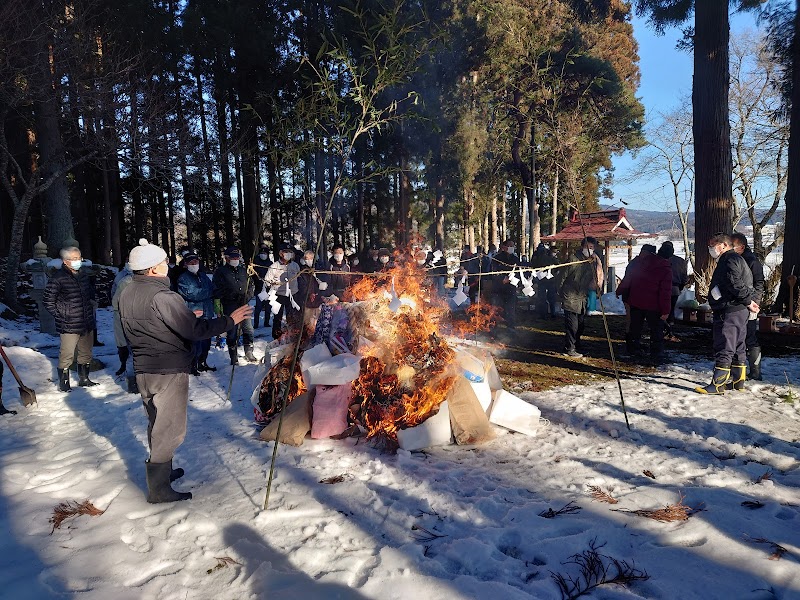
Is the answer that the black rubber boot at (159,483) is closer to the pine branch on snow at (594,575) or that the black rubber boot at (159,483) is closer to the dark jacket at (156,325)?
the dark jacket at (156,325)

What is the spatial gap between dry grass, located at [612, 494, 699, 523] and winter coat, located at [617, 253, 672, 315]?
4.71 meters

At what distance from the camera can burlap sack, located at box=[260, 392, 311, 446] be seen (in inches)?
185

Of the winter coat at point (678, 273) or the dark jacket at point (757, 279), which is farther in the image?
the winter coat at point (678, 273)

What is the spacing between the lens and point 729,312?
5.96 metres

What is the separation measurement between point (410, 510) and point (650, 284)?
5826 mm

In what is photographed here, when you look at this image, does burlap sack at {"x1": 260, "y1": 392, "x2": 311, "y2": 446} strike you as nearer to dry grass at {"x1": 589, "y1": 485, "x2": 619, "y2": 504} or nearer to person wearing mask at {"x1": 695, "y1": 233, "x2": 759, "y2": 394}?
dry grass at {"x1": 589, "y1": 485, "x2": 619, "y2": 504}

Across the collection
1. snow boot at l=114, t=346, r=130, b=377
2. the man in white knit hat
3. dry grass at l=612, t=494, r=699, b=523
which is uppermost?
the man in white knit hat

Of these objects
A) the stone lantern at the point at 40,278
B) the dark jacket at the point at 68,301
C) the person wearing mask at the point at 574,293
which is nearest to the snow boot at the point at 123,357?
the dark jacket at the point at 68,301

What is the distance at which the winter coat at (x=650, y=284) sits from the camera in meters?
7.36

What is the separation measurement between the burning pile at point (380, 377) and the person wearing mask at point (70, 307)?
303 centimetres

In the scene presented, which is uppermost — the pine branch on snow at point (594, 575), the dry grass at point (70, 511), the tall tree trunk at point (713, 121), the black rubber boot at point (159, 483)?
the tall tree trunk at point (713, 121)

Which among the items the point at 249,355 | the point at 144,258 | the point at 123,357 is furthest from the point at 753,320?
the point at 123,357

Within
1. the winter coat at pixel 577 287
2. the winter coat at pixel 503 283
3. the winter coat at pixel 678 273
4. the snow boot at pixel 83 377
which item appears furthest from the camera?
the winter coat at pixel 503 283

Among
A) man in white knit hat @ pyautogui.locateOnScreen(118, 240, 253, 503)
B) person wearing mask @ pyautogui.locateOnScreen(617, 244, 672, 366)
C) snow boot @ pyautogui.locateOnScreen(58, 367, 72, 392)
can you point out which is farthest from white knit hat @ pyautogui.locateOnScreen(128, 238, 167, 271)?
person wearing mask @ pyautogui.locateOnScreen(617, 244, 672, 366)
